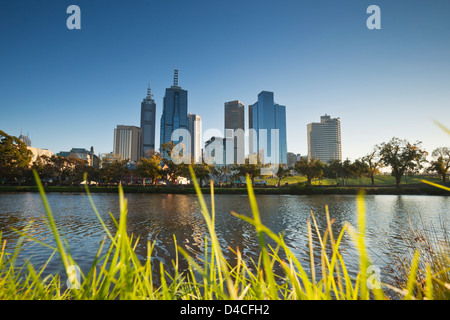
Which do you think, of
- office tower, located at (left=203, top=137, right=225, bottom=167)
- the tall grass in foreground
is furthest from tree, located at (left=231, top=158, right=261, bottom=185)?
office tower, located at (left=203, top=137, right=225, bottom=167)

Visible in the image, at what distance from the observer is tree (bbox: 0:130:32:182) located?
180 feet

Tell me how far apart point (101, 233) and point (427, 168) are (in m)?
76.2

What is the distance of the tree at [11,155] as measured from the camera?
5500 centimetres

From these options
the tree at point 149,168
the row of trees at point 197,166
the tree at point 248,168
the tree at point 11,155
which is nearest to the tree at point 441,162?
the row of trees at point 197,166

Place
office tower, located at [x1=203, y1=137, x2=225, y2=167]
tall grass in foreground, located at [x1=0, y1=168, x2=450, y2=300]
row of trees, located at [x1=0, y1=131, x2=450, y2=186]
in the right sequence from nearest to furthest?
tall grass in foreground, located at [x1=0, y1=168, x2=450, y2=300], row of trees, located at [x1=0, y1=131, x2=450, y2=186], office tower, located at [x1=203, y1=137, x2=225, y2=167]

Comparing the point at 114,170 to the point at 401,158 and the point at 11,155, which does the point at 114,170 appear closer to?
the point at 11,155

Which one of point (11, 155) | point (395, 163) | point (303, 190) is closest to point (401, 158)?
point (395, 163)

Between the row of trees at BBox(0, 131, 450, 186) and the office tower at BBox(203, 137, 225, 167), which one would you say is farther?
the office tower at BBox(203, 137, 225, 167)

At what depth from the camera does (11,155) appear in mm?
55719

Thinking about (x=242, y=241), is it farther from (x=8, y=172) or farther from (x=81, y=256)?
(x=8, y=172)

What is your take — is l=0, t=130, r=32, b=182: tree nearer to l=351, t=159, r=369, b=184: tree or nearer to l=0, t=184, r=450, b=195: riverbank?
l=0, t=184, r=450, b=195: riverbank

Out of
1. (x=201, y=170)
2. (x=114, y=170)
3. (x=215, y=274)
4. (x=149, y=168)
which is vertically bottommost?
(x=215, y=274)

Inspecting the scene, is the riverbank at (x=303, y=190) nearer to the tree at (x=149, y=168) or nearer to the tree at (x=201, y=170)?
the tree at (x=149, y=168)
